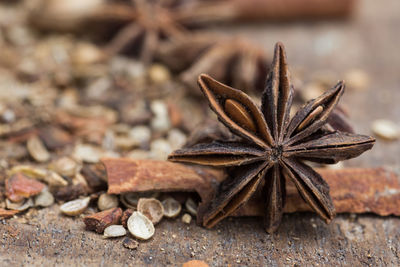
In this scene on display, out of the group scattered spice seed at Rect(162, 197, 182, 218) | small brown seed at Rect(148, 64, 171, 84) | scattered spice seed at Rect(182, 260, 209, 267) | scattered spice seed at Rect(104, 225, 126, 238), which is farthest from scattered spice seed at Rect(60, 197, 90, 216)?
small brown seed at Rect(148, 64, 171, 84)

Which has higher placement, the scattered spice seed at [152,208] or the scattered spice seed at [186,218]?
the scattered spice seed at [186,218]

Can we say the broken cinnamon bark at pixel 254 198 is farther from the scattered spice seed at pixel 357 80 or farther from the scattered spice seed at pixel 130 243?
the scattered spice seed at pixel 357 80

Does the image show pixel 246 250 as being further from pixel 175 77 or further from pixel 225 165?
pixel 175 77

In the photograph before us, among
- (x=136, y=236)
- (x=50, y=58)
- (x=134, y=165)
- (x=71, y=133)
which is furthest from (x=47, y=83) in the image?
(x=136, y=236)

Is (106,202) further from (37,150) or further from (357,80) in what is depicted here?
(357,80)

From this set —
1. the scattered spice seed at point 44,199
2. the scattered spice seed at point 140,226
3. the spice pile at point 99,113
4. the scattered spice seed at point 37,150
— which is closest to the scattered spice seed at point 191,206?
the spice pile at point 99,113

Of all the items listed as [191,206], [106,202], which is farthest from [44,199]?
[191,206]
